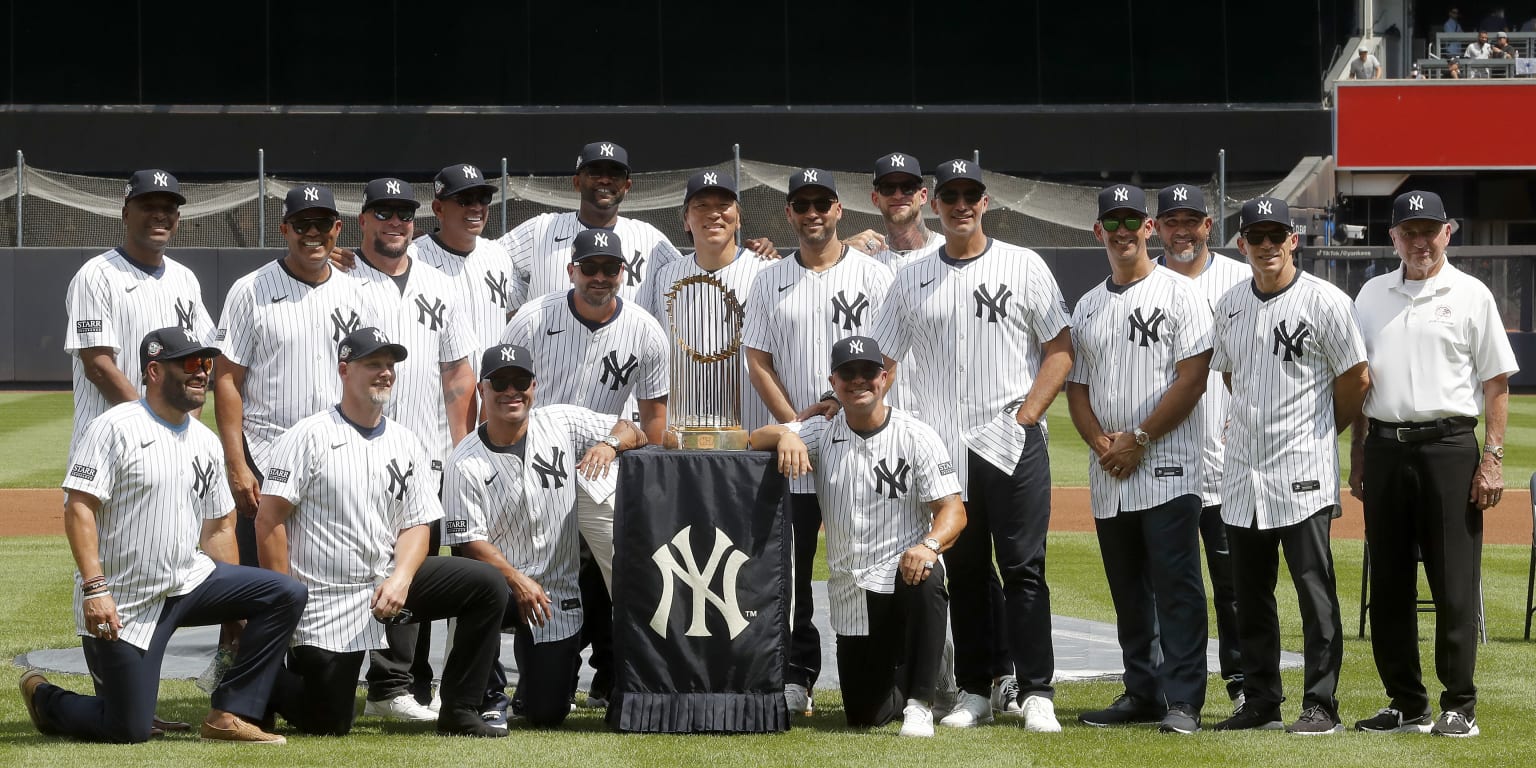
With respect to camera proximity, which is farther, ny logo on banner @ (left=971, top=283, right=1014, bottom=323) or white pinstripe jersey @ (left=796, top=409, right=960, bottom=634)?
ny logo on banner @ (left=971, top=283, right=1014, bottom=323)

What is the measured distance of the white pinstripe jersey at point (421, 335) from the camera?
750 cm

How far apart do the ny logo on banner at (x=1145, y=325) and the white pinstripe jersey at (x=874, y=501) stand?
93 centimetres

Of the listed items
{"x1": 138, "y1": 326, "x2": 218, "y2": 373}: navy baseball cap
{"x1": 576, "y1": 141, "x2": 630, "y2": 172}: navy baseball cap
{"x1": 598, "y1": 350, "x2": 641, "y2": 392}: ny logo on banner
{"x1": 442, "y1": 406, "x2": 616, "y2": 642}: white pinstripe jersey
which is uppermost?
{"x1": 576, "y1": 141, "x2": 630, "y2": 172}: navy baseball cap

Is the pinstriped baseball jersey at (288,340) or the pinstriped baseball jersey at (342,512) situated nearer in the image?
the pinstriped baseball jersey at (342,512)

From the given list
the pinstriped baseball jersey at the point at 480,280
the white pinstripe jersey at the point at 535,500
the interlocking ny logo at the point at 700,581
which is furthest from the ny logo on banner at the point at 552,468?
the pinstriped baseball jersey at the point at 480,280

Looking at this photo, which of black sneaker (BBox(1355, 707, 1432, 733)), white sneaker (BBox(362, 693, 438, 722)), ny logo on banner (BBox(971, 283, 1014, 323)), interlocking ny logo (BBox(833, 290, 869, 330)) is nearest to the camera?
black sneaker (BBox(1355, 707, 1432, 733))

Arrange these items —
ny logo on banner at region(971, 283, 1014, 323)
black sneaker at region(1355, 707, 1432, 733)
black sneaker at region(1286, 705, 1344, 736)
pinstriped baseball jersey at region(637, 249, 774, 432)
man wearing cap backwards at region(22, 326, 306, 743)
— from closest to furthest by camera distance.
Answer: man wearing cap backwards at region(22, 326, 306, 743), black sneaker at region(1286, 705, 1344, 736), black sneaker at region(1355, 707, 1432, 733), ny logo on banner at region(971, 283, 1014, 323), pinstriped baseball jersey at region(637, 249, 774, 432)

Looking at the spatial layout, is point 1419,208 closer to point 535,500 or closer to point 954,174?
point 954,174

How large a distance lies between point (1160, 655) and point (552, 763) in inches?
117

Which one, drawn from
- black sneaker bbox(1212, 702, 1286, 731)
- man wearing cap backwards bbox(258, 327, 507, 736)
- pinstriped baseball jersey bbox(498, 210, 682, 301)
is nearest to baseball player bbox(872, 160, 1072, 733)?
black sneaker bbox(1212, 702, 1286, 731)

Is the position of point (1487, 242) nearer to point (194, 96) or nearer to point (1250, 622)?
point (194, 96)

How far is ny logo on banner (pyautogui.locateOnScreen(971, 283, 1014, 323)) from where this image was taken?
279 inches

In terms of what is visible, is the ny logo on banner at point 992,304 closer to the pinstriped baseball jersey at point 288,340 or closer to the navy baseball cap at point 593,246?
the navy baseball cap at point 593,246

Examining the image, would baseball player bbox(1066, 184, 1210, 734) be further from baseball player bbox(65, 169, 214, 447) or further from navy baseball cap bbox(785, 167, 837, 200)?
baseball player bbox(65, 169, 214, 447)
